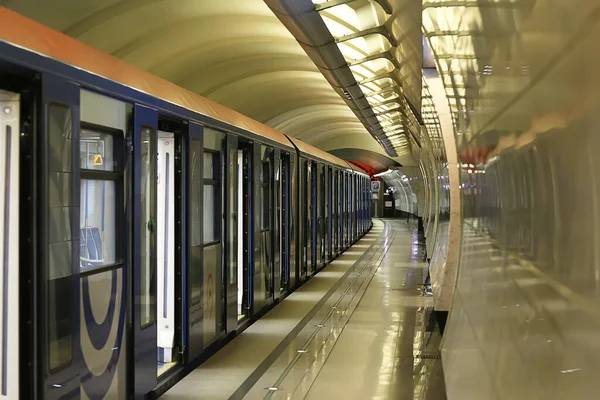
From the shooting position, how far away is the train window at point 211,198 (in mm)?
8078

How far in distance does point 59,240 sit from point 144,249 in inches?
63.7

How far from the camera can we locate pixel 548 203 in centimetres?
163

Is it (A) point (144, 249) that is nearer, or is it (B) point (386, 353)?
(A) point (144, 249)

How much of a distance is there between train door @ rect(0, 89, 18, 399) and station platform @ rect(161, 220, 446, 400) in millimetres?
2822

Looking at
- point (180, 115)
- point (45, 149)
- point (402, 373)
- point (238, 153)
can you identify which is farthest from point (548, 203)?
point (238, 153)

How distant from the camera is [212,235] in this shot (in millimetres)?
8336

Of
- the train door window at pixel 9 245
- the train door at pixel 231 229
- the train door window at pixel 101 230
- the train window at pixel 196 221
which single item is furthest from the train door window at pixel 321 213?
the train door window at pixel 9 245

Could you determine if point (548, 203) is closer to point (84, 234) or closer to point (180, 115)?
point (84, 234)

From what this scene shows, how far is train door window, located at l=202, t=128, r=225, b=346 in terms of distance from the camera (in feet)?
26.2

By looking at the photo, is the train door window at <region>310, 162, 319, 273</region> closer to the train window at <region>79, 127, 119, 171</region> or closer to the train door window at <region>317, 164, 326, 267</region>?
the train door window at <region>317, 164, 326, 267</region>

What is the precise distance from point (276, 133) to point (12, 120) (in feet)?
27.7

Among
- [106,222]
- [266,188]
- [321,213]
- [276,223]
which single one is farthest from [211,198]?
[321,213]

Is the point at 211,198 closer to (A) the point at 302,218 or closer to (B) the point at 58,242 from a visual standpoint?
(B) the point at 58,242

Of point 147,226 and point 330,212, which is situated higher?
point 330,212
